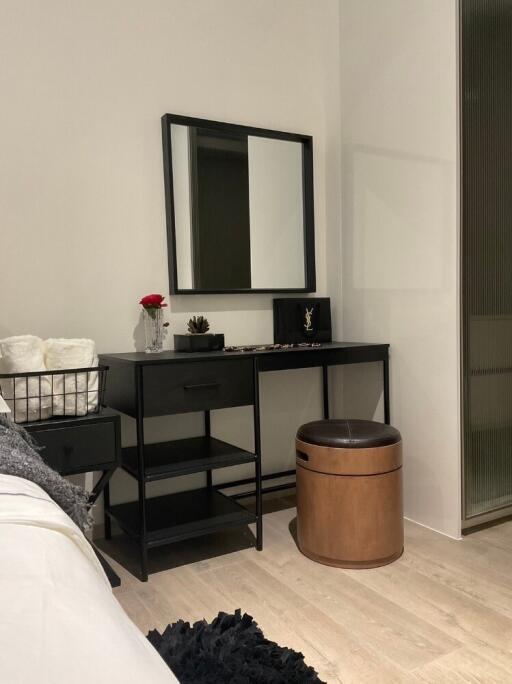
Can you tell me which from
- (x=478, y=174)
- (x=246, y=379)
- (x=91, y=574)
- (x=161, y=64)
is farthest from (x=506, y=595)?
(x=161, y=64)

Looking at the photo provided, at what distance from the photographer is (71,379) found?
5.74ft

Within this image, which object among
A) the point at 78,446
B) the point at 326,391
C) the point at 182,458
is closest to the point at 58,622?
the point at 78,446

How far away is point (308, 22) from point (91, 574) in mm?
2708

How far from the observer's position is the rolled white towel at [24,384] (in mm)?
1689

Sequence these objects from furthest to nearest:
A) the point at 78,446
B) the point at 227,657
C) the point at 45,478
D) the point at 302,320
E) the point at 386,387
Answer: the point at 302,320 < the point at 386,387 < the point at 78,446 < the point at 45,478 < the point at 227,657

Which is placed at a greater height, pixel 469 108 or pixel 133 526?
pixel 469 108

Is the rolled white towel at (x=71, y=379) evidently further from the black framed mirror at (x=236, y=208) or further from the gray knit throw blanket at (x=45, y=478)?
the gray knit throw blanket at (x=45, y=478)

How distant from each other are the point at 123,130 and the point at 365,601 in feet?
5.98

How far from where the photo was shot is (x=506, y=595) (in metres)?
1.71

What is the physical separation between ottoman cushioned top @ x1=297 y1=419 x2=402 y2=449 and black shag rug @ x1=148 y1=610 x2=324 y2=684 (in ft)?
4.16

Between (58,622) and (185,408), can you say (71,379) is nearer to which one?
(185,408)

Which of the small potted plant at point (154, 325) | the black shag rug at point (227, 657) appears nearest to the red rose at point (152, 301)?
the small potted plant at point (154, 325)

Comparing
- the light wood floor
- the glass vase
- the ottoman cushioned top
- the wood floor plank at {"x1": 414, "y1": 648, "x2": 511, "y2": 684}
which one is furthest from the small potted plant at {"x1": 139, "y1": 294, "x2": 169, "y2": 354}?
the wood floor plank at {"x1": 414, "y1": 648, "x2": 511, "y2": 684}

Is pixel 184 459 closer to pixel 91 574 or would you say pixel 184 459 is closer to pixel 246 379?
pixel 246 379
